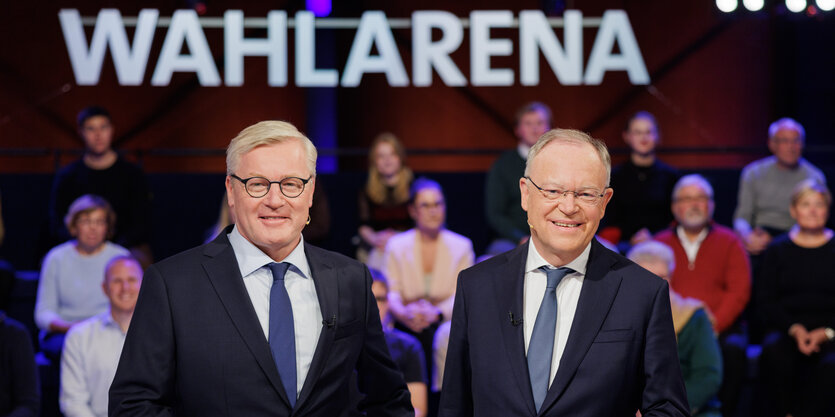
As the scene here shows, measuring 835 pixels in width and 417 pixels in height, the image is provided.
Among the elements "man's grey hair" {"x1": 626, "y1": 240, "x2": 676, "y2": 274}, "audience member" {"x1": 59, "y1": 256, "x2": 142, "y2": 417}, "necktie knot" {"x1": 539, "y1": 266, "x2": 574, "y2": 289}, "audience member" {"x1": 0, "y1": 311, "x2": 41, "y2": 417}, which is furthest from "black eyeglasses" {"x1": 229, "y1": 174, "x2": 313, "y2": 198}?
"man's grey hair" {"x1": 626, "y1": 240, "x2": 676, "y2": 274}

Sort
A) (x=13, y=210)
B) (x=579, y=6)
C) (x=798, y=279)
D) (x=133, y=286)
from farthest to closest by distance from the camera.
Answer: (x=579, y=6) → (x=13, y=210) → (x=798, y=279) → (x=133, y=286)

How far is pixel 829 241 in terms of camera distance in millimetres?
5410

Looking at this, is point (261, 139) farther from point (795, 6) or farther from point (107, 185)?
point (795, 6)

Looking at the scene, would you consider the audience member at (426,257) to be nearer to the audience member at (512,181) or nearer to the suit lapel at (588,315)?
the audience member at (512,181)

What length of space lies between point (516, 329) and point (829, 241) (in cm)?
373

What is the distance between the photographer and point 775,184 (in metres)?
6.18

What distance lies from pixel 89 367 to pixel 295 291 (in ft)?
7.97

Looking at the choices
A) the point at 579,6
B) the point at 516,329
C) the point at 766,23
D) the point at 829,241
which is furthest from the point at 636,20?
the point at 516,329

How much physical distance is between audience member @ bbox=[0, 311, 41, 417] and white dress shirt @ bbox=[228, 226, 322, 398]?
2.41 meters

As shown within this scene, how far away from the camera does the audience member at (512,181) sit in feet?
19.0

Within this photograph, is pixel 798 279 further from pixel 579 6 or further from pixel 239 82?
pixel 239 82

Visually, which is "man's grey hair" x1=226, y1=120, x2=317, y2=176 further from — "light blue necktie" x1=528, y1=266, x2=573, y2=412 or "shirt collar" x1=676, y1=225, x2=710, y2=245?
"shirt collar" x1=676, y1=225, x2=710, y2=245

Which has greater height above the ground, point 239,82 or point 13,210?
point 239,82

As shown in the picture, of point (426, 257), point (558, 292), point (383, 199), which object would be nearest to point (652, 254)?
point (426, 257)
